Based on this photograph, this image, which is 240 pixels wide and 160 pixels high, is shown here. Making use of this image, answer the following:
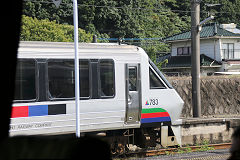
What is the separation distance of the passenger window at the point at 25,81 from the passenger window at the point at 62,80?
0.46 m

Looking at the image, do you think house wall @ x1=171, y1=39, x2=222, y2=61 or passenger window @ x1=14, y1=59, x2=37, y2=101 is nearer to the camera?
passenger window @ x1=14, y1=59, x2=37, y2=101

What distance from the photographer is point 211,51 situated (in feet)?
135

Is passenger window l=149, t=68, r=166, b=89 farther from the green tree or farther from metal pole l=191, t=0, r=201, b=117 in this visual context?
the green tree

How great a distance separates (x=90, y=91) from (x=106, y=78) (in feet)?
2.05

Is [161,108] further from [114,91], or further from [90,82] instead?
[90,82]

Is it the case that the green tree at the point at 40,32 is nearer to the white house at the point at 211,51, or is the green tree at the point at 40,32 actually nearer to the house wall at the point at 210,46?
the white house at the point at 211,51

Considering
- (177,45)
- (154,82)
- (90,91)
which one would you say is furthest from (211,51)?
(90,91)

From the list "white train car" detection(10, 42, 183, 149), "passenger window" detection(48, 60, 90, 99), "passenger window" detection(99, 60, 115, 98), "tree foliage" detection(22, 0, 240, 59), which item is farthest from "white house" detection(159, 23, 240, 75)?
"passenger window" detection(48, 60, 90, 99)

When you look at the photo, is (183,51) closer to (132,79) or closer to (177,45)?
(177,45)

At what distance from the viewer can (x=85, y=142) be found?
229cm

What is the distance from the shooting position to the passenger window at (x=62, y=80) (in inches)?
423

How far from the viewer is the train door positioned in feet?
39.2

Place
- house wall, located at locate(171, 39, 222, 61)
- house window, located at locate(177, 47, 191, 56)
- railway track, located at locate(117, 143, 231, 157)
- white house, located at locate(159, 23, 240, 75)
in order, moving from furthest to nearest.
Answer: house window, located at locate(177, 47, 191, 56) < house wall, located at locate(171, 39, 222, 61) < white house, located at locate(159, 23, 240, 75) < railway track, located at locate(117, 143, 231, 157)

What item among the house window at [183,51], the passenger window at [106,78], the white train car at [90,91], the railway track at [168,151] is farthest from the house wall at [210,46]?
the passenger window at [106,78]
